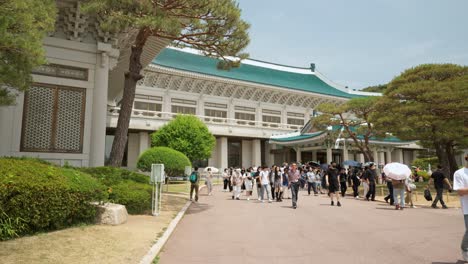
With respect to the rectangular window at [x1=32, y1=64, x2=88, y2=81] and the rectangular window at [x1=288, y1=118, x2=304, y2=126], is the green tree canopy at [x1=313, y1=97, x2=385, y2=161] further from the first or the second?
the rectangular window at [x1=32, y1=64, x2=88, y2=81]

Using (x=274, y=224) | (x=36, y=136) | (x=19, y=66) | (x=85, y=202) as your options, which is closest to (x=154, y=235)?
(x=85, y=202)

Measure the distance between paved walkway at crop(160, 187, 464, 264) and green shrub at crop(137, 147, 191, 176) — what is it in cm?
1309

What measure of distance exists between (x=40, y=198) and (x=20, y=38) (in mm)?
3483

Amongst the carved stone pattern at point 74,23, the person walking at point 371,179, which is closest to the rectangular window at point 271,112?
the person walking at point 371,179

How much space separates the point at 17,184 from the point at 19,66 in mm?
3654

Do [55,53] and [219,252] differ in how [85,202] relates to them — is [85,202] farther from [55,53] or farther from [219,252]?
[55,53]

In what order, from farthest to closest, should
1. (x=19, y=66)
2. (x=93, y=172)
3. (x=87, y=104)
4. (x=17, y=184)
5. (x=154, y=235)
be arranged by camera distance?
(x=87, y=104) < (x=93, y=172) < (x=19, y=66) < (x=154, y=235) < (x=17, y=184)

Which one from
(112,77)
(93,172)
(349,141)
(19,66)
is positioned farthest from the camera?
(349,141)

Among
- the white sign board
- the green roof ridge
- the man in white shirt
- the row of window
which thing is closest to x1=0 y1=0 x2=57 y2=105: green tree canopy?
the white sign board

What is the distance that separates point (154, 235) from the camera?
22.3 ft

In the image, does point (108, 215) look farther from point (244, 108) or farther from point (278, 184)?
point (244, 108)

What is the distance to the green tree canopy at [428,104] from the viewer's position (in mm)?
18031

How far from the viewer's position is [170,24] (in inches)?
376

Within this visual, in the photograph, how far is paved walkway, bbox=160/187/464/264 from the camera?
212 inches
